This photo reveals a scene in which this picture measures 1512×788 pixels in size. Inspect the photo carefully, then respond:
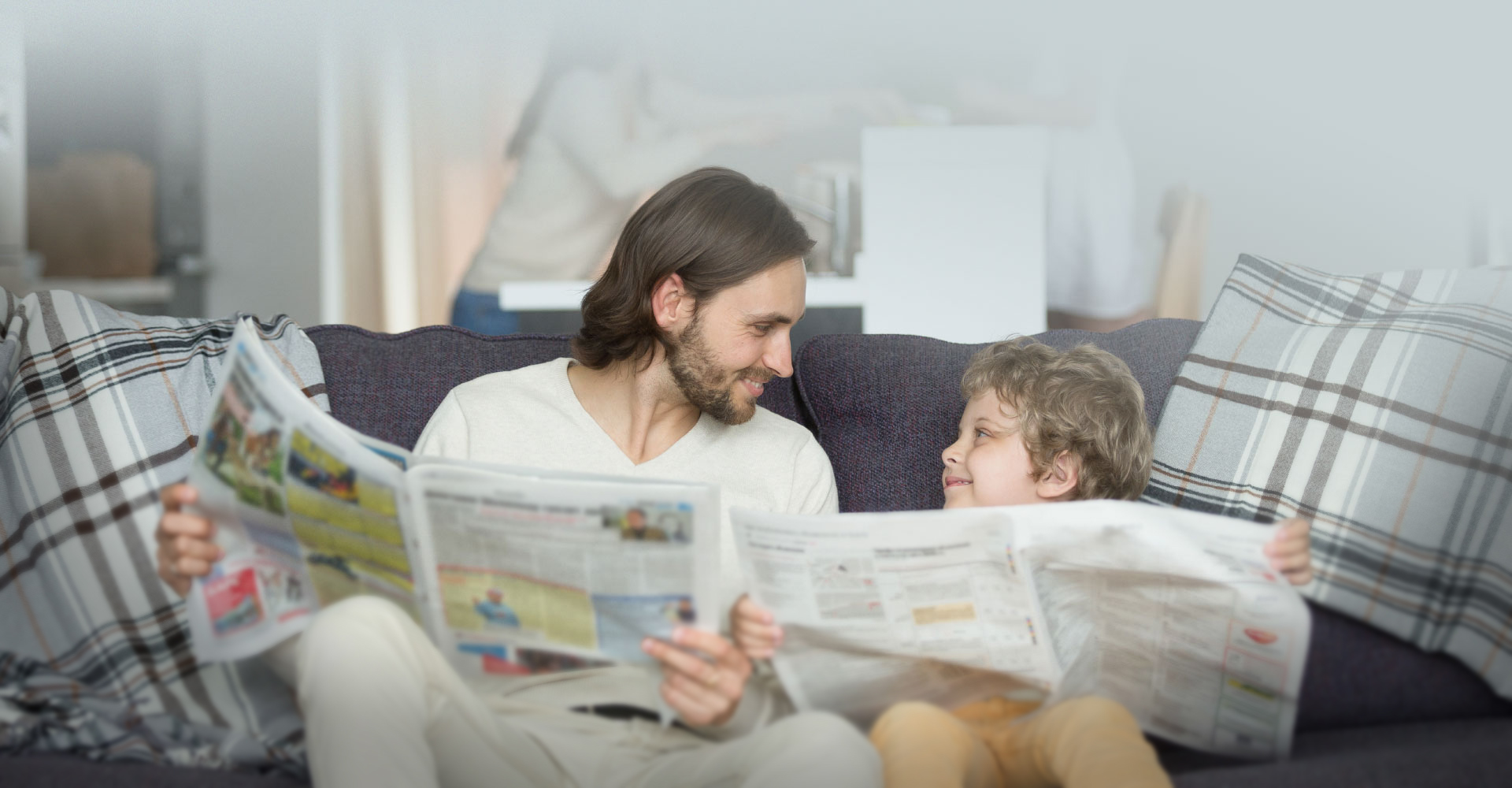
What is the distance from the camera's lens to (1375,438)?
123 centimetres

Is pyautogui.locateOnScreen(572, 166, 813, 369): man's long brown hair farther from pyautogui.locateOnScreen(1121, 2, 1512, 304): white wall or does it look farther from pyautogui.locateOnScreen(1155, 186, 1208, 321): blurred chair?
pyautogui.locateOnScreen(1155, 186, 1208, 321): blurred chair

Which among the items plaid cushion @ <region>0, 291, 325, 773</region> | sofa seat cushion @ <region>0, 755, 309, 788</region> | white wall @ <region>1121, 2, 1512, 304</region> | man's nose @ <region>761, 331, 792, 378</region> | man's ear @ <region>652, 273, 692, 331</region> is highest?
white wall @ <region>1121, 2, 1512, 304</region>

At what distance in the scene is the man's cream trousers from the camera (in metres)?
0.91

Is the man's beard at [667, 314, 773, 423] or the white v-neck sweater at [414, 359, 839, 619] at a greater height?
the man's beard at [667, 314, 773, 423]

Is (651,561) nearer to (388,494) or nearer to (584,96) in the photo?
(388,494)

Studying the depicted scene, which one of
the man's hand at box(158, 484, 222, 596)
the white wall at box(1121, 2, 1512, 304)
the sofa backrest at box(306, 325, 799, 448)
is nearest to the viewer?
the man's hand at box(158, 484, 222, 596)

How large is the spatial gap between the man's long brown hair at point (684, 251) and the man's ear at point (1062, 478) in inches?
16.9

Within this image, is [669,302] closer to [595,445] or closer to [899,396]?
[595,445]

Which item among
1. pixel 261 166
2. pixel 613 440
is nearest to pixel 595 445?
pixel 613 440

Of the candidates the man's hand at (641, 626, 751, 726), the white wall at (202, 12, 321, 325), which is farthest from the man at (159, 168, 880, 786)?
the white wall at (202, 12, 321, 325)

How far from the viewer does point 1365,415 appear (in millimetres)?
1247

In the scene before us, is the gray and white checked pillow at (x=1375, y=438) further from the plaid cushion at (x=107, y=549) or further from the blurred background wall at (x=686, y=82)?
the blurred background wall at (x=686, y=82)

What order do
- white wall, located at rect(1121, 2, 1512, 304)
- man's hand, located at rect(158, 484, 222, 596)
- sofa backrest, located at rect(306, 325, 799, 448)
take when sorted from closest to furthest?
man's hand, located at rect(158, 484, 222, 596) < sofa backrest, located at rect(306, 325, 799, 448) < white wall, located at rect(1121, 2, 1512, 304)

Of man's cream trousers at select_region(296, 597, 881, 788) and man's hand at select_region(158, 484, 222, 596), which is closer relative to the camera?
man's cream trousers at select_region(296, 597, 881, 788)
